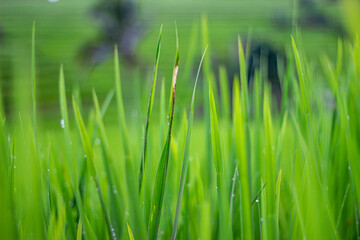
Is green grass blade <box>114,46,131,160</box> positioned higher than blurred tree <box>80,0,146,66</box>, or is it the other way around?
blurred tree <box>80,0,146,66</box>

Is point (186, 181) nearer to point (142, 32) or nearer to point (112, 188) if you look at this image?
point (112, 188)

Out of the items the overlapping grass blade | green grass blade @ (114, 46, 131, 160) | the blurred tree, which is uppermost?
the blurred tree

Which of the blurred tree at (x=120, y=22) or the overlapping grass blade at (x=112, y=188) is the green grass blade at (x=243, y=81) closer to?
the overlapping grass blade at (x=112, y=188)

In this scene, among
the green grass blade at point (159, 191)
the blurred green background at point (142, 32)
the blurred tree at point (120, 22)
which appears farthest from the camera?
the blurred green background at point (142, 32)


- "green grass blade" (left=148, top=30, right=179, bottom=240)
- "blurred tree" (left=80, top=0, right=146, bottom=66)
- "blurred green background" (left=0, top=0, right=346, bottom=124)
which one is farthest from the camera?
"blurred green background" (left=0, top=0, right=346, bottom=124)

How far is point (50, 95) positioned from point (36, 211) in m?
3.63

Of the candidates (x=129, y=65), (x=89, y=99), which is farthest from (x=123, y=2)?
(x=89, y=99)

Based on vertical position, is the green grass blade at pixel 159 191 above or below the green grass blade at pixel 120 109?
below

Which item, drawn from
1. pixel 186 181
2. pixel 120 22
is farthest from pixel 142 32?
pixel 186 181

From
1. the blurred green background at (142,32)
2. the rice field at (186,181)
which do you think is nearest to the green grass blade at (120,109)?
the rice field at (186,181)

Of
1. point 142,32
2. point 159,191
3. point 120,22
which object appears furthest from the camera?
point 142,32

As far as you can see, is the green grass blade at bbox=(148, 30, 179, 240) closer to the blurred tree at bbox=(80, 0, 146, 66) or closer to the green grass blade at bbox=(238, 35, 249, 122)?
the green grass blade at bbox=(238, 35, 249, 122)

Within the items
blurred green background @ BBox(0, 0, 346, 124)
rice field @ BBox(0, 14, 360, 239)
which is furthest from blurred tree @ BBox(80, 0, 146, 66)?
rice field @ BBox(0, 14, 360, 239)

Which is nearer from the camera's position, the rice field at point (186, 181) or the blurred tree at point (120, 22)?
the rice field at point (186, 181)
